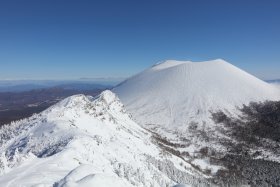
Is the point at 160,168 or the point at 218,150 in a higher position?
the point at 160,168

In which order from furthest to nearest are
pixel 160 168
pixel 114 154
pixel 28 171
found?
1. pixel 160 168
2. pixel 114 154
3. pixel 28 171

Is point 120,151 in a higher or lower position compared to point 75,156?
lower

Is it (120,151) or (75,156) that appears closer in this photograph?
(75,156)

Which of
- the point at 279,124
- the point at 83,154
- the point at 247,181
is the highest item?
the point at 83,154

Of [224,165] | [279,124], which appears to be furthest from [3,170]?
[279,124]

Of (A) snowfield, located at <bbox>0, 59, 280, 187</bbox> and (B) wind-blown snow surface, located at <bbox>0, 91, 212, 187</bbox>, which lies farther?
(A) snowfield, located at <bbox>0, 59, 280, 187</bbox>

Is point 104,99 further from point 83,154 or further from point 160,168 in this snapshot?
point 83,154

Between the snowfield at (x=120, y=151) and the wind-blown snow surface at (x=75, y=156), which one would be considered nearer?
the wind-blown snow surface at (x=75, y=156)

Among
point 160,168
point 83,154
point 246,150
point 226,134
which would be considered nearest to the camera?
point 83,154
